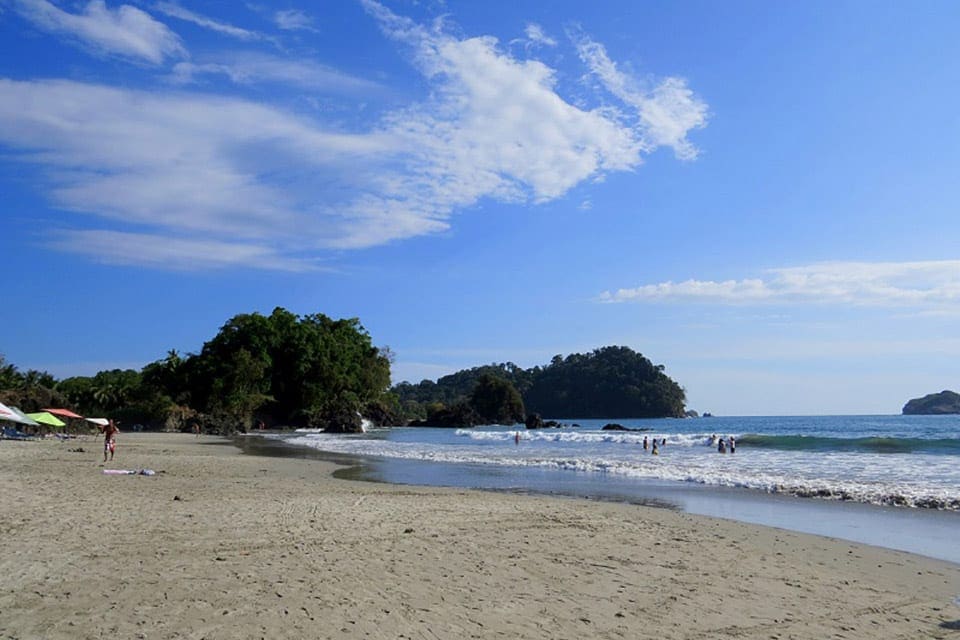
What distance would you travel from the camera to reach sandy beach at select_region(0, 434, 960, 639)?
575cm

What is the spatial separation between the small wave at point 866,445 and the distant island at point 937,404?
120 metres

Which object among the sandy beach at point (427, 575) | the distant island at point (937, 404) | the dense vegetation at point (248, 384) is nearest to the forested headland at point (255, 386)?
the dense vegetation at point (248, 384)

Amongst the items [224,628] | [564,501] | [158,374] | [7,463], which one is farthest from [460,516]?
[158,374]

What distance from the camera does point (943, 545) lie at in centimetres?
1079

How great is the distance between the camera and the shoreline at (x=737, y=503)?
11.6 meters

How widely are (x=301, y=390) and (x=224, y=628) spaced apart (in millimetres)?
77755

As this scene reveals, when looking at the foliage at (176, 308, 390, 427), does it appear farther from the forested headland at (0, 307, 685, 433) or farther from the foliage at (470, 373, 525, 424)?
the foliage at (470, 373, 525, 424)

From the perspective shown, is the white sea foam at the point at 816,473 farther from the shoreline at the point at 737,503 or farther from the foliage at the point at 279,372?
the foliage at the point at 279,372

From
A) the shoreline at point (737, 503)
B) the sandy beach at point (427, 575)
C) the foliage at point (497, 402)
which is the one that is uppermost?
the foliage at point (497, 402)

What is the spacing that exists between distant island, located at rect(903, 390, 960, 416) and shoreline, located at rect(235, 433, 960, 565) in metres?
149

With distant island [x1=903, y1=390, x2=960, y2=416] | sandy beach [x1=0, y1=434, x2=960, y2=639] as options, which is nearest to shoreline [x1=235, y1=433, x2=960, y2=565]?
sandy beach [x1=0, y1=434, x2=960, y2=639]

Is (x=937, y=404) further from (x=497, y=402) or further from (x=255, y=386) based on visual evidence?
(x=255, y=386)

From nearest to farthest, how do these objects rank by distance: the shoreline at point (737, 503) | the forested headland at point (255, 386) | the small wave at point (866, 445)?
the shoreline at point (737, 503)
the small wave at point (866, 445)
the forested headland at point (255, 386)

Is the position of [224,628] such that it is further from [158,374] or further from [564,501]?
[158,374]
